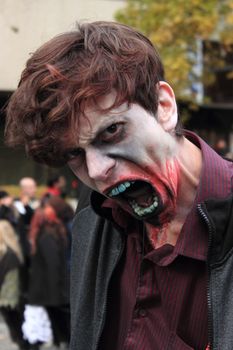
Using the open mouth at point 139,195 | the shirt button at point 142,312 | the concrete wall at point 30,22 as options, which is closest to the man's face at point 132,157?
the open mouth at point 139,195

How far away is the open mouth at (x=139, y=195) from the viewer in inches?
59.6

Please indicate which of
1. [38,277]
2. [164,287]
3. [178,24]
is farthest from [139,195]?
[178,24]

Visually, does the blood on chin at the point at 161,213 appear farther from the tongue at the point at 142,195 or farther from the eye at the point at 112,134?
the eye at the point at 112,134

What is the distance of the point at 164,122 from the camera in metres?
1.54

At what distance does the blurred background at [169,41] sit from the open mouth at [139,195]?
25.5 feet

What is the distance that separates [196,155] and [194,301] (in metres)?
Answer: 0.34

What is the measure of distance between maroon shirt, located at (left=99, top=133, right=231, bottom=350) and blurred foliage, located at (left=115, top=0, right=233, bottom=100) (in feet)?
31.7

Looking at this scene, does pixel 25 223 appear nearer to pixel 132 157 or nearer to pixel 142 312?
pixel 142 312

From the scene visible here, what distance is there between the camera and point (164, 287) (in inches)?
63.1

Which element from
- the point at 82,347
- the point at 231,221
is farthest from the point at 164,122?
the point at 82,347

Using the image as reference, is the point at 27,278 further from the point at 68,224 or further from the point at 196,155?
the point at 196,155

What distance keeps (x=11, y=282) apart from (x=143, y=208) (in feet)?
19.4

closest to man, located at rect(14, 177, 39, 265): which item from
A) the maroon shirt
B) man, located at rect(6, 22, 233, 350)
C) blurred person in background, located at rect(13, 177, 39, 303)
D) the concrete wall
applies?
blurred person in background, located at rect(13, 177, 39, 303)

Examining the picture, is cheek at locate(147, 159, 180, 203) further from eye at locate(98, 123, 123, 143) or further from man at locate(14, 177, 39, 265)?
man at locate(14, 177, 39, 265)
